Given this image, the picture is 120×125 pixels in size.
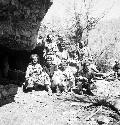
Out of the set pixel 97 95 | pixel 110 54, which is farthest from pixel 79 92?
pixel 110 54

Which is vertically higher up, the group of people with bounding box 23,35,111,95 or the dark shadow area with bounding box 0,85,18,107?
the group of people with bounding box 23,35,111,95

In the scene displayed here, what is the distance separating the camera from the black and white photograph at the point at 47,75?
5023 mm

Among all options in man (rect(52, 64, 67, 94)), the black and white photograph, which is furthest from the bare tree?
man (rect(52, 64, 67, 94))

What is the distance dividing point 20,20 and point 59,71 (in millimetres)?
2037

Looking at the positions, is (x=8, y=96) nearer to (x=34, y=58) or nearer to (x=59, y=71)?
(x=34, y=58)

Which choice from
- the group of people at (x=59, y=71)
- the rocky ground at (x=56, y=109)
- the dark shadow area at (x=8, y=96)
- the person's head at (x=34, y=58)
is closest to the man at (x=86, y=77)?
the group of people at (x=59, y=71)

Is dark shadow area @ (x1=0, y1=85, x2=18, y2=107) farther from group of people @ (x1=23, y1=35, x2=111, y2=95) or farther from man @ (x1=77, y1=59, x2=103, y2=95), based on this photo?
man @ (x1=77, y1=59, x2=103, y2=95)

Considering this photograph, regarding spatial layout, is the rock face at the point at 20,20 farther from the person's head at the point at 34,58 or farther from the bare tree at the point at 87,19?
the bare tree at the point at 87,19

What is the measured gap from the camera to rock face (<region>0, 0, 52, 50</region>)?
5.16 meters

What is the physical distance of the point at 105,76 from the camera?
28.2 feet

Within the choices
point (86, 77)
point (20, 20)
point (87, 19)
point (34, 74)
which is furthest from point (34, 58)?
point (87, 19)

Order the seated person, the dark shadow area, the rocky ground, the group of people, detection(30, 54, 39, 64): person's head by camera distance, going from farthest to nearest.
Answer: detection(30, 54, 39, 64): person's head, the group of people, the seated person, the dark shadow area, the rocky ground

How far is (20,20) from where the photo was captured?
5.48 meters

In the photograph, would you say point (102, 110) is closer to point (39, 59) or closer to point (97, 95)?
point (97, 95)
